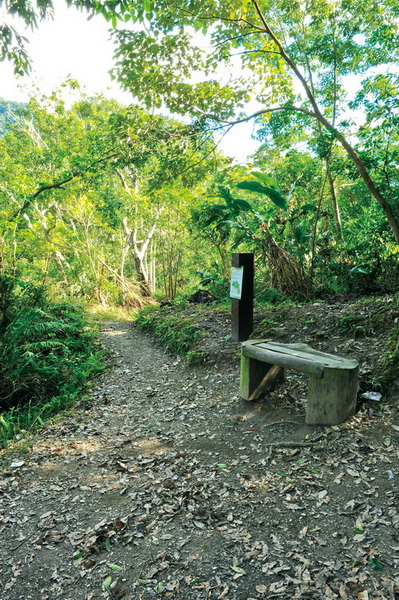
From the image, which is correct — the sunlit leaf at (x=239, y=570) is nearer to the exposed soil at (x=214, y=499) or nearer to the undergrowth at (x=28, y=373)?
the exposed soil at (x=214, y=499)

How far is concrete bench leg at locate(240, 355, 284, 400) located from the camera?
3.88 meters

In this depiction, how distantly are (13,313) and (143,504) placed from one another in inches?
145

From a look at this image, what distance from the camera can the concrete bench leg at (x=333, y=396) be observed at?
3.03 m

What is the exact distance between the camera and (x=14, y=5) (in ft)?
11.1

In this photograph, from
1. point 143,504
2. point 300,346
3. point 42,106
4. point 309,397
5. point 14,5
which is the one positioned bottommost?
point 143,504

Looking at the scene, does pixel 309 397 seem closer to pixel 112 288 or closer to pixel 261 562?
pixel 261 562

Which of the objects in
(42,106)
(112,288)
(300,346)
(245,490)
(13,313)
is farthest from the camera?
(42,106)

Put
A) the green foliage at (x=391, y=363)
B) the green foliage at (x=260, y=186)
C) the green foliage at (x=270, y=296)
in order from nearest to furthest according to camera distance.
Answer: the green foliage at (x=391, y=363), the green foliage at (x=260, y=186), the green foliage at (x=270, y=296)

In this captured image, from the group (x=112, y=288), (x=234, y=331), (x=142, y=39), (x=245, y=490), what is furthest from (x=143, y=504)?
(x=112, y=288)

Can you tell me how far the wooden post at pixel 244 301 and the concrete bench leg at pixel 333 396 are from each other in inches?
82.3

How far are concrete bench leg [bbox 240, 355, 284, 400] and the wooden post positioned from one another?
1288 mm

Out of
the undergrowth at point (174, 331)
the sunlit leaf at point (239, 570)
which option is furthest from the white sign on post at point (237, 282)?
the sunlit leaf at point (239, 570)

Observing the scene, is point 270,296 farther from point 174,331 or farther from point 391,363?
point 391,363

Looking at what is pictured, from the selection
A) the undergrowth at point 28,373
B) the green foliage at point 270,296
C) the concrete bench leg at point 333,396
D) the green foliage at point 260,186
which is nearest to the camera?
the concrete bench leg at point 333,396
